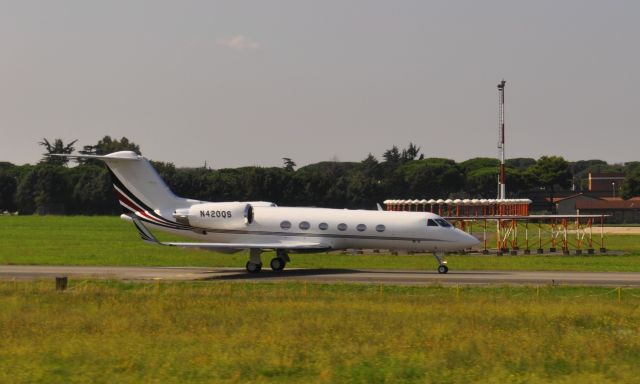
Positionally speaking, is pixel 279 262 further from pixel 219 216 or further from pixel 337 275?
pixel 337 275

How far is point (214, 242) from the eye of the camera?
41.2 meters

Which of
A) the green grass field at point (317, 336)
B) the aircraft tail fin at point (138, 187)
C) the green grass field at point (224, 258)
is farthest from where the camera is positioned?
the green grass field at point (224, 258)

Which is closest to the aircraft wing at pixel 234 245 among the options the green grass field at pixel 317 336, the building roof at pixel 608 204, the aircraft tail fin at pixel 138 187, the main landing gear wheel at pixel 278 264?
the main landing gear wheel at pixel 278 264

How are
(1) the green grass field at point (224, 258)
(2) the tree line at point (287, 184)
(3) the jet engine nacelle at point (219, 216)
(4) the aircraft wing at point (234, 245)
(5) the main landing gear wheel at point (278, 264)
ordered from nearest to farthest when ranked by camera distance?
(4) the aircraft wing at point (234, 245), (5) the main landing gear wheel at point (278, 264), (3) the jet engine nacelle at point (219, 216), (1) the green grass field at point (224, 258), (2) the tree line at point (287, 184)

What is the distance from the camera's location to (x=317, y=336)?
2048 centimetres

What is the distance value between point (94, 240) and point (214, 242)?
30216 millimetres

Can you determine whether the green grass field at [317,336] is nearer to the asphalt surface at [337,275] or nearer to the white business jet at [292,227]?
the asphalt surface at [337,275]

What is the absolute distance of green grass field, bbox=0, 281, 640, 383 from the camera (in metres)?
16.3

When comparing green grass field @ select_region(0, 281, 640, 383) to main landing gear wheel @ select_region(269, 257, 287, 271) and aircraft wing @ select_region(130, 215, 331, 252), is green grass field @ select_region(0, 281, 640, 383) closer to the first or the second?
aircraft wing @ select_region(130, 215, 331, 252)

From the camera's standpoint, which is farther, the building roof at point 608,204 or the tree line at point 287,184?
the building roof at point 608,204

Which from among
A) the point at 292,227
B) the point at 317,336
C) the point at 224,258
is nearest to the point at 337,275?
the point at 292,227

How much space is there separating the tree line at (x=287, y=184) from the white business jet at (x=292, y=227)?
5904cm

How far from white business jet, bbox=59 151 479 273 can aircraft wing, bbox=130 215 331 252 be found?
0.15ft

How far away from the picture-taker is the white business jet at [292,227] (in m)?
40.0
